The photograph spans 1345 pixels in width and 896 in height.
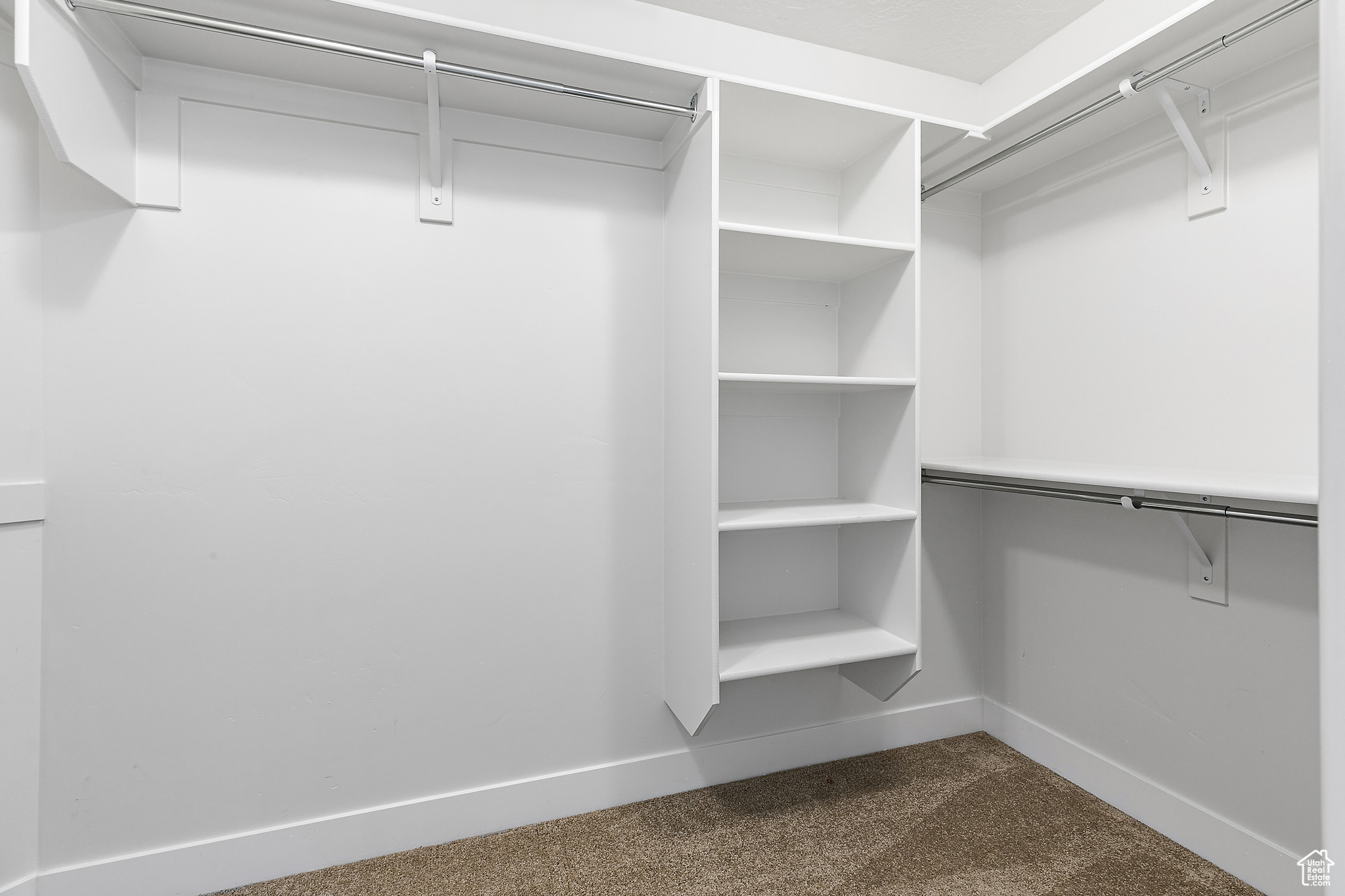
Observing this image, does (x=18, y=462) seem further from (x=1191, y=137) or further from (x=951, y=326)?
(x=1191, y=137)

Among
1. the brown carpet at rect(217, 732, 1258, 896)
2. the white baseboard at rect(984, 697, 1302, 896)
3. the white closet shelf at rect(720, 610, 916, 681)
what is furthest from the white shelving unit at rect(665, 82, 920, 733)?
the white baseboard at rect(984, 697, 1302, 896)

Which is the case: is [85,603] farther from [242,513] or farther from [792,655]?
[792,655]

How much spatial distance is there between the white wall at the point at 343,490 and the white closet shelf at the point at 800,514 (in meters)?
0.29

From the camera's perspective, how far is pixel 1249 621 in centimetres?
160

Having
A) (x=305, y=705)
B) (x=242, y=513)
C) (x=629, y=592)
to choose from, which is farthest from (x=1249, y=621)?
(x=242, y=513)

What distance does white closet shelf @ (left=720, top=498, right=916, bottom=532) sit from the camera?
66.9 inches

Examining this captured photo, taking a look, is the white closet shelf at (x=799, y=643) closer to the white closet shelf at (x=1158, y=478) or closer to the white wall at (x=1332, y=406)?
the white closet shelf at (x=1158, y=478)

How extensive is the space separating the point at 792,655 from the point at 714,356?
85 cm

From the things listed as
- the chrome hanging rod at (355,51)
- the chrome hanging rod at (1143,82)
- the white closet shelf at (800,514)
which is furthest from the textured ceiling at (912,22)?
the white closet shelf at (800,514)

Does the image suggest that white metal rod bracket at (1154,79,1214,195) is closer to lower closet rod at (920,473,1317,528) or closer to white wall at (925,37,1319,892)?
white wall at (925,37,1319,892)

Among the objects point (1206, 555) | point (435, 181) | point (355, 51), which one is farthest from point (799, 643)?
point (355, 51)

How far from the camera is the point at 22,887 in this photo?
1464mm

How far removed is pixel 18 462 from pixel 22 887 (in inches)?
38.0

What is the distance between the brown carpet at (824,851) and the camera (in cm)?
160
